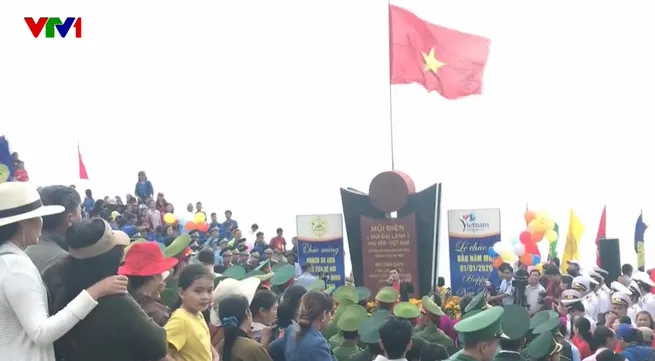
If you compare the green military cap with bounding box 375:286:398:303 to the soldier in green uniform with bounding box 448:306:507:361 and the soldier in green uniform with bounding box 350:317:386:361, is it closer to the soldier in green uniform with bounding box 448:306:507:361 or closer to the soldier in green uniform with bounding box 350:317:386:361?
the soldier in green uniform with bounding box 350:317:386:361

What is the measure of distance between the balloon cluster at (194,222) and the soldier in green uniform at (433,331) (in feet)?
37.1

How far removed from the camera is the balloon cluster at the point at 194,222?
19.4m

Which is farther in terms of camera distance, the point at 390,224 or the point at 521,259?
the point at 521,259

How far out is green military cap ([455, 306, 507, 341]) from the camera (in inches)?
189

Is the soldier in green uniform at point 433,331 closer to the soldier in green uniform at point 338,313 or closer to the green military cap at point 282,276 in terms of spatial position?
the soldier in green uniform at point 338,313

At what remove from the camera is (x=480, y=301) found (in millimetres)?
8555

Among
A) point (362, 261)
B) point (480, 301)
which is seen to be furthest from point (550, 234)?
point (480, 301)

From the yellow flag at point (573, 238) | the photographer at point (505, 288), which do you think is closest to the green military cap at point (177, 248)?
the photographer at point (505, 288)

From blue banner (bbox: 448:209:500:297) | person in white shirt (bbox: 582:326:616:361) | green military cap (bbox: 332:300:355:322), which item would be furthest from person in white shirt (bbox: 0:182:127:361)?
blue banner (bbox: 448:209:500:297)

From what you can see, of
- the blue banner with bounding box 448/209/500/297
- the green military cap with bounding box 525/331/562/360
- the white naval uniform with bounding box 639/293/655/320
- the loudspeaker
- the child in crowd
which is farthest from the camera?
the loudspeaker

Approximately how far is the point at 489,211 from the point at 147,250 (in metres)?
12.1

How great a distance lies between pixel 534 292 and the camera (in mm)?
13602

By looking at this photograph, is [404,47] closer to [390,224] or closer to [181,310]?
[390,224]

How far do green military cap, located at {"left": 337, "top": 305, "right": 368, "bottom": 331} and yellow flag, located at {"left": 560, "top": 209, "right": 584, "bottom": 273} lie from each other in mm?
14819
